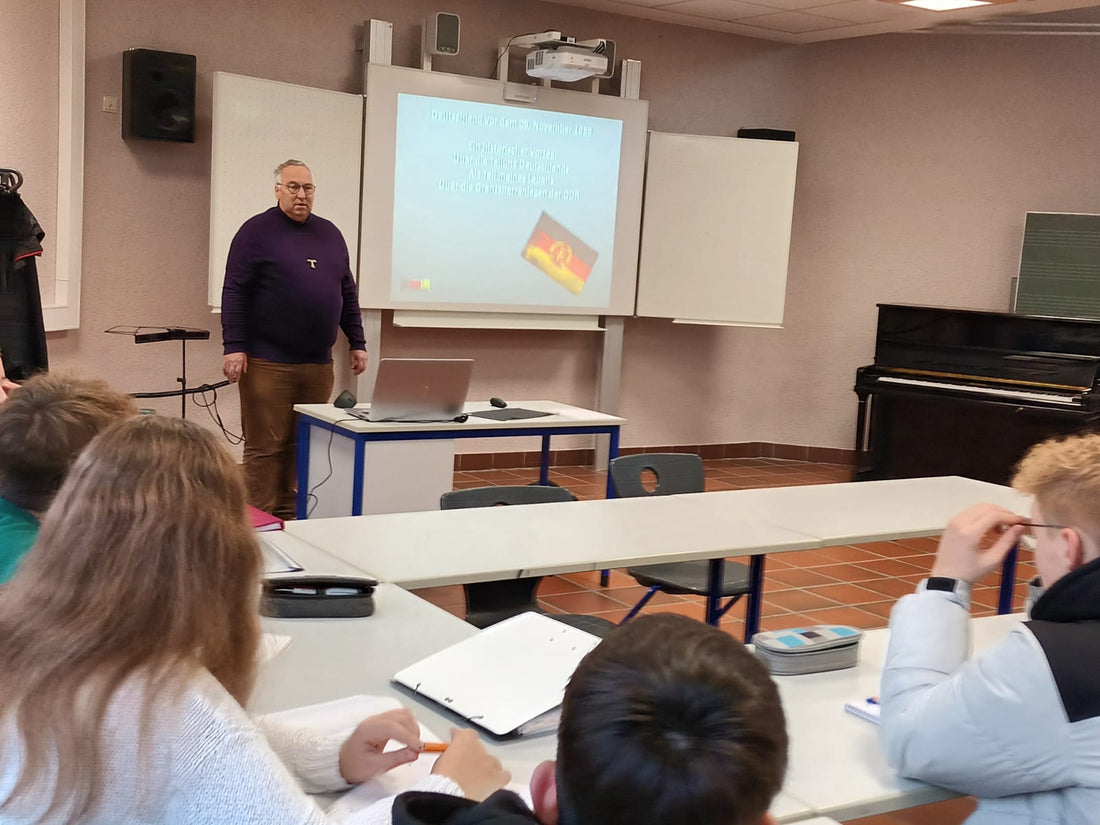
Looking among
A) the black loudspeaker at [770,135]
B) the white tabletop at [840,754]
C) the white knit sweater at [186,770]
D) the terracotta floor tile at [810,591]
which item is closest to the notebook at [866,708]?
the white tabletop at [840,754]

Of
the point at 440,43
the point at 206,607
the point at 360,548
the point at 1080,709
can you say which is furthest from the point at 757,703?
the point at 440,43

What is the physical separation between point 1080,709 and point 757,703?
83 centimetres

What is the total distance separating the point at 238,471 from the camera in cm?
120

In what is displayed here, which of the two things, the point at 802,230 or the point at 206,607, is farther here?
the point at 802,230

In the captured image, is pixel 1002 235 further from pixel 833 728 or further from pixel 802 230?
pixel 833 728

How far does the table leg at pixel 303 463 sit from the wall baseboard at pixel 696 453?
2.50 meters

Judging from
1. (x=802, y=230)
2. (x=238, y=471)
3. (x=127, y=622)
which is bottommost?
(x=127, y=622)

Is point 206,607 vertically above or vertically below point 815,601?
above

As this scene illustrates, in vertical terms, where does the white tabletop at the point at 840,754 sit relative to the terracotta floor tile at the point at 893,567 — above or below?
above

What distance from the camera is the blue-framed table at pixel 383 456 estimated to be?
13.4 ft

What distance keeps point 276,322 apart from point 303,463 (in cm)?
64

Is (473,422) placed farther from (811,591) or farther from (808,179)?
(808,179)

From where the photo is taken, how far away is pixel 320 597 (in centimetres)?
205

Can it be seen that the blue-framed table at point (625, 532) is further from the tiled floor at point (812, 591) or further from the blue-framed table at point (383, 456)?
the blue-framed table at point (383, 456)
